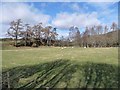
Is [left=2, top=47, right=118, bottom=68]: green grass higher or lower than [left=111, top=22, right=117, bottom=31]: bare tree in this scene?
lower

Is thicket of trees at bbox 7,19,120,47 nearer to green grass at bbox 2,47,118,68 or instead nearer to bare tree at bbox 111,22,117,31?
bare tree at bbox 111,22,117,31

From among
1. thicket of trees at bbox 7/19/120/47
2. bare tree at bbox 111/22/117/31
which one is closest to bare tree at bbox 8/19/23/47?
thicket of trees at bbox 7/19/120/47

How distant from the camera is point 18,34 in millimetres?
84000

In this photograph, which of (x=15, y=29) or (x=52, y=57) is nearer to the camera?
(x=52, y=57)

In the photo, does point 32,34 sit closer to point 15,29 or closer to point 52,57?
point 15,29

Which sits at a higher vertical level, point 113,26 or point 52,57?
point 113,26

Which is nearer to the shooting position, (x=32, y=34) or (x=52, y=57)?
(x=52, y=57)

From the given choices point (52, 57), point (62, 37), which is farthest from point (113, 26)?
point (52, 57)

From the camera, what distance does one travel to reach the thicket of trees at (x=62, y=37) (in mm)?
83938

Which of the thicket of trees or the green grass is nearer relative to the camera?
the green grass

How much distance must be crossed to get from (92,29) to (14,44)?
4221 cm

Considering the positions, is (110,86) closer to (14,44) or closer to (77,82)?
(77,82)

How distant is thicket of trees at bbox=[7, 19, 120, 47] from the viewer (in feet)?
275

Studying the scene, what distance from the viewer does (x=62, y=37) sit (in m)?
101
